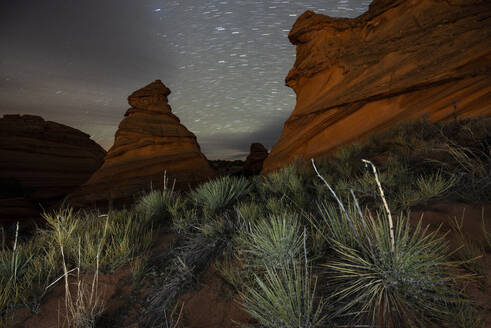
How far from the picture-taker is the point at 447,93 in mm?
6938

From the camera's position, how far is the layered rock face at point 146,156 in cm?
1307

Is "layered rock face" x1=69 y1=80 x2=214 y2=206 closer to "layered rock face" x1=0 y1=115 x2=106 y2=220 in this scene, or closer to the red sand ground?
"layered rock face" x1=0 y1=115 x2=106 y2=220

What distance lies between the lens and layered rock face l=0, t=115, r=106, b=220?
15.4 metres

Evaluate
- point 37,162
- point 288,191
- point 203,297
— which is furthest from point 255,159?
point 203,297

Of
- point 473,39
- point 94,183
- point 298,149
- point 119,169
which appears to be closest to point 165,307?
point 298,149

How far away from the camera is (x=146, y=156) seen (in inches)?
558

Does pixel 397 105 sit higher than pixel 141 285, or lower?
higher

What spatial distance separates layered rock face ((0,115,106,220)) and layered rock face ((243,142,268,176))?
54.6ft

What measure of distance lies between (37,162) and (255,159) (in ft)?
67.3

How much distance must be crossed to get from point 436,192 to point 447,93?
7.54m

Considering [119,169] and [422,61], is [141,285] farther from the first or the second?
[119,169]

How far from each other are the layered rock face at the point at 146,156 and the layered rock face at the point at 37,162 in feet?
18.3

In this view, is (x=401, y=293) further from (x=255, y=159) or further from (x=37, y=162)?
(x=37, y=162)

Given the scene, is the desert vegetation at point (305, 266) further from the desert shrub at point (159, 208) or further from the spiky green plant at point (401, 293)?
the desert shrub at point (159, 208)
